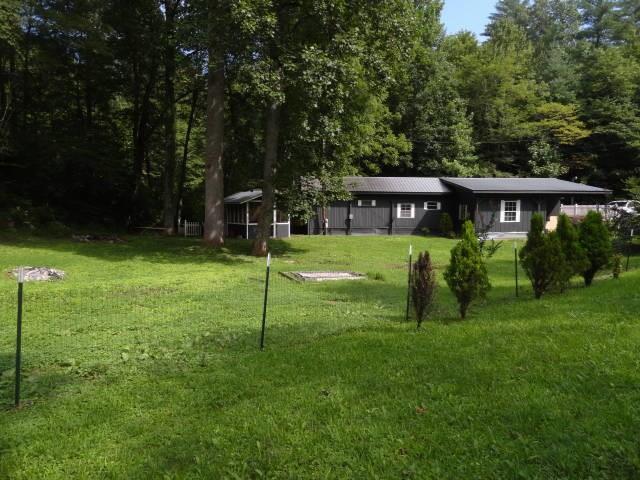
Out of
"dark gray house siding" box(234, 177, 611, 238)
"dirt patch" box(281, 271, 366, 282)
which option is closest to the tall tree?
"dirt patch" box(281, 271, 366, 282)

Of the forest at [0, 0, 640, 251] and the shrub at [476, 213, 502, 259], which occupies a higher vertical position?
the forest at [0, 0, 640, 251]

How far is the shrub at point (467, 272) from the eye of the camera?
777cm

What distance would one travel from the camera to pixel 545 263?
9.37 meters

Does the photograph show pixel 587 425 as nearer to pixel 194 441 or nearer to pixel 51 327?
pixel 194 441

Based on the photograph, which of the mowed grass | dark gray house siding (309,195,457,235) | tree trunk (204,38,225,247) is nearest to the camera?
the mowed grass

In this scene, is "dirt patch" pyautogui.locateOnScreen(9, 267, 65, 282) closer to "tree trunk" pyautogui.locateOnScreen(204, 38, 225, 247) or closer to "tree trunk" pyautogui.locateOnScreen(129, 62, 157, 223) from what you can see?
"tree trunk" pyautogui.locateOnScreen(204, 38, 225, 247)

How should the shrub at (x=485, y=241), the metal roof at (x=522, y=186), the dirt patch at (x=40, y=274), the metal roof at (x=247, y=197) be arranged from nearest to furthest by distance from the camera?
the shrub at (x=485, y=241), the dirt patch at (x=40, y=274), the metal roof at (x=247, y=197), the metal roof at (x=522, y=186)

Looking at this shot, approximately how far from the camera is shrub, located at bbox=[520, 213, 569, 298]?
938 cm

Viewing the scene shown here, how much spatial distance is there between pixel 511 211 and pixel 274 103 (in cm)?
1798

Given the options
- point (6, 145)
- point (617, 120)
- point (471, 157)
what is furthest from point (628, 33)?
point (6, 145)

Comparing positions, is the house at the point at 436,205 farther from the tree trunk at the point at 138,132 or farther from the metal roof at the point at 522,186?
the tree trunk at the point at 138,132

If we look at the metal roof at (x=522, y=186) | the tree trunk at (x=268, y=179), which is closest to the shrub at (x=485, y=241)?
the tree trunk at (x=268, y=179)

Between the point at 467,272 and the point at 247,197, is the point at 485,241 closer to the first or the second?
the point at 467,272

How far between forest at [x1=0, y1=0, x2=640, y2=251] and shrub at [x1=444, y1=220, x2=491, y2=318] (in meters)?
9.56
